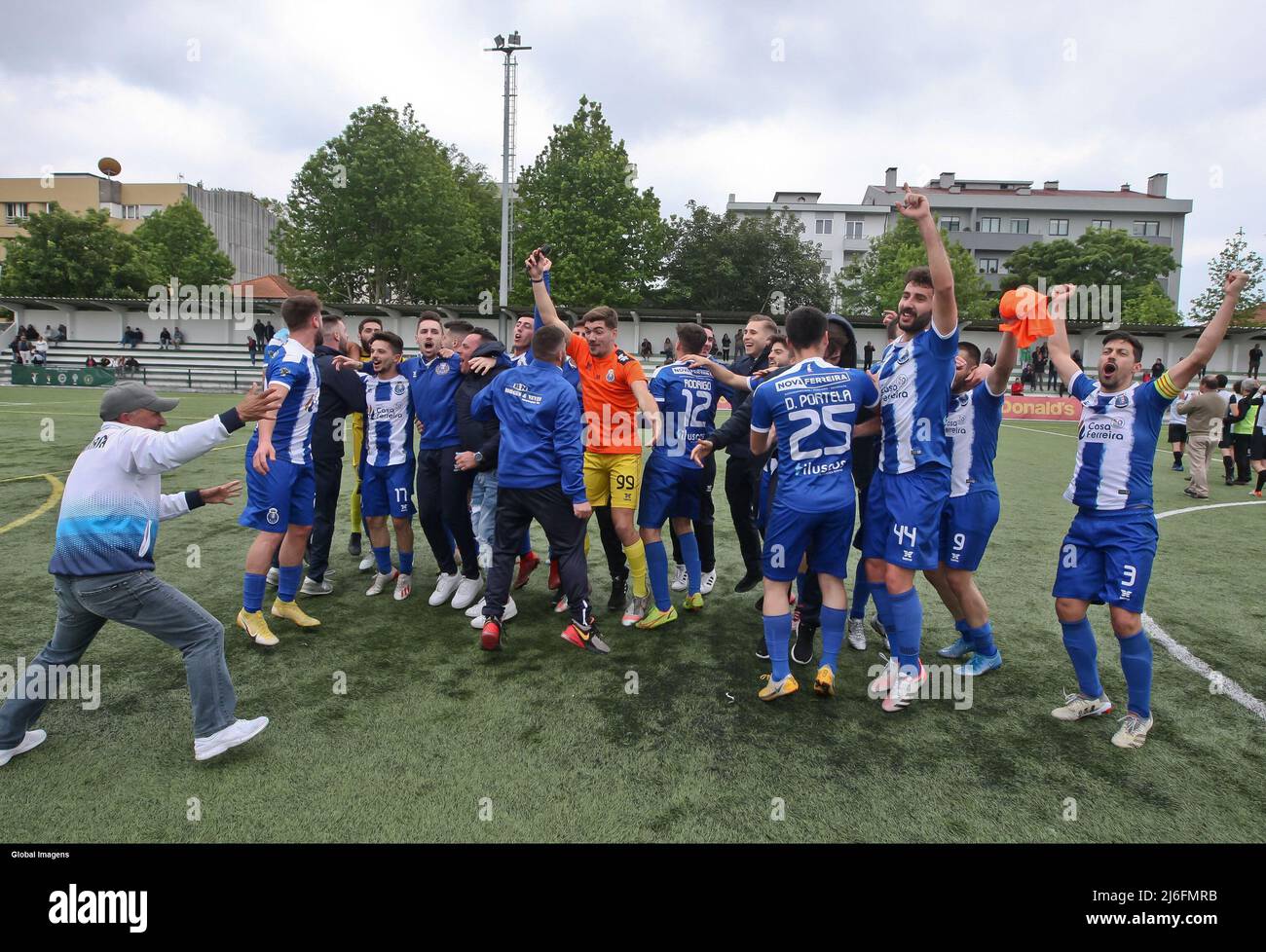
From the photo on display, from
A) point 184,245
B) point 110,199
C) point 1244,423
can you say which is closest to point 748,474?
point 1244,423

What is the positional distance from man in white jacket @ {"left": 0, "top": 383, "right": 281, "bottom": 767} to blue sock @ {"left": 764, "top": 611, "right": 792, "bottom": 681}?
2860mm

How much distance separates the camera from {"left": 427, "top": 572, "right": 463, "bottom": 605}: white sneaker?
19.4 ft

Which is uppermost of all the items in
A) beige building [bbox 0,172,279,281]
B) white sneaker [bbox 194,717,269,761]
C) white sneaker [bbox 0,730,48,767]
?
beige building [bbox 0,172,279,281]

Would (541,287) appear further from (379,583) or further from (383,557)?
(379,583)

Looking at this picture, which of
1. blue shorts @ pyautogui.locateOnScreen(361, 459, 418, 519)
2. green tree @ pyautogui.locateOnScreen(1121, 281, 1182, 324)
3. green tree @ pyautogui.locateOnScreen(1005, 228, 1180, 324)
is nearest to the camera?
blue shorts @ pyautogui.locateOnScreen(361, 459, 418, 519)

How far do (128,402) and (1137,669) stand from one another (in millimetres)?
5265

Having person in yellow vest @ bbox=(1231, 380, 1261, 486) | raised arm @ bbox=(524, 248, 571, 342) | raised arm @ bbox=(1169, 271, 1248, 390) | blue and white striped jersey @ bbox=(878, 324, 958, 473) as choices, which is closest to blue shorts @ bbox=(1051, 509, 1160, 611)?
raised arm @ bbox=(1169, 271, 1248, 390)

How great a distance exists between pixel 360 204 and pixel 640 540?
3950cm

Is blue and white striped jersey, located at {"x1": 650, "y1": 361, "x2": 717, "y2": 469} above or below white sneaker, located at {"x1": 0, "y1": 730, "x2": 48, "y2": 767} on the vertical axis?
above

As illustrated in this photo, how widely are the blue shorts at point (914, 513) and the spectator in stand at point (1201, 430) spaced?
10461 mm

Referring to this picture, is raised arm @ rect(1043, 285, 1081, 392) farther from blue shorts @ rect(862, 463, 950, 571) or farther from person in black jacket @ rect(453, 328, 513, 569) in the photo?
person in black jacket @ rect(453, 328, 513, 569)

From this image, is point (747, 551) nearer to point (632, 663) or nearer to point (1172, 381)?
point (632, 663)

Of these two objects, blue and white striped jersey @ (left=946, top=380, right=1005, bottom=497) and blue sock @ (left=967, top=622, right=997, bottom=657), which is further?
blue sock @ (left=967, top=622, right=997, bottom=657)
